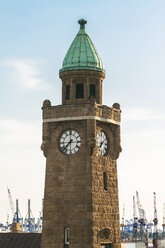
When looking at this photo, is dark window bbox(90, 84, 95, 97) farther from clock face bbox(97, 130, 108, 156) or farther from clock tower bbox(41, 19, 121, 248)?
clock face bbox(97, 130, 108, 156)

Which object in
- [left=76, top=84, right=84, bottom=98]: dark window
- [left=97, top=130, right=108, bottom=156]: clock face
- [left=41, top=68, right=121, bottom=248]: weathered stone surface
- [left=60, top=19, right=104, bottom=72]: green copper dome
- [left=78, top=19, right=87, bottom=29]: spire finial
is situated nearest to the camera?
[left=41, top=68, right=121, bottom=248]: weathered stone surface

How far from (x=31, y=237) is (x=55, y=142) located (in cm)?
1598

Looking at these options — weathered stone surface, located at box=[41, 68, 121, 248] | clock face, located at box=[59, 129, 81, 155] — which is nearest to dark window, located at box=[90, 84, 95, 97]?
weathered stone surface, located at box=[41, 68, 121, 248]

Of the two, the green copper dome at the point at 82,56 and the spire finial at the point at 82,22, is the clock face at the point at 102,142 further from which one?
the spire finial at the point at 82,22

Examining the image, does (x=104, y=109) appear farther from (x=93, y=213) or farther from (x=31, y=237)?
(x=31, y=237)

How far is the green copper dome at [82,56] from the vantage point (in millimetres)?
68750

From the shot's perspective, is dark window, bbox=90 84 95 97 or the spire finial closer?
dark window, bbox=90 84 95 97

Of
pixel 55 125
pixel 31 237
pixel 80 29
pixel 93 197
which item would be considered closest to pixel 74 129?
pixel 55 125

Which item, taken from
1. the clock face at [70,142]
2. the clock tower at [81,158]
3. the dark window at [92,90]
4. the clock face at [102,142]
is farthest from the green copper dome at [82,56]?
the clock face at [102,142]

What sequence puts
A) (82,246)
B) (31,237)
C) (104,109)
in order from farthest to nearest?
(31,237) < (104,109) < (82,246)

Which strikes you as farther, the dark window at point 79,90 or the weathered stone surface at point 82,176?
the dark window at point 79,90

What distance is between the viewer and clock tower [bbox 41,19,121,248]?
64750 mm

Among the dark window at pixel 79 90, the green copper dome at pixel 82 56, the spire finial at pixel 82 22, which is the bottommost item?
the dark window at pixel 79 90

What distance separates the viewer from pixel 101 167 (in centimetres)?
6712
